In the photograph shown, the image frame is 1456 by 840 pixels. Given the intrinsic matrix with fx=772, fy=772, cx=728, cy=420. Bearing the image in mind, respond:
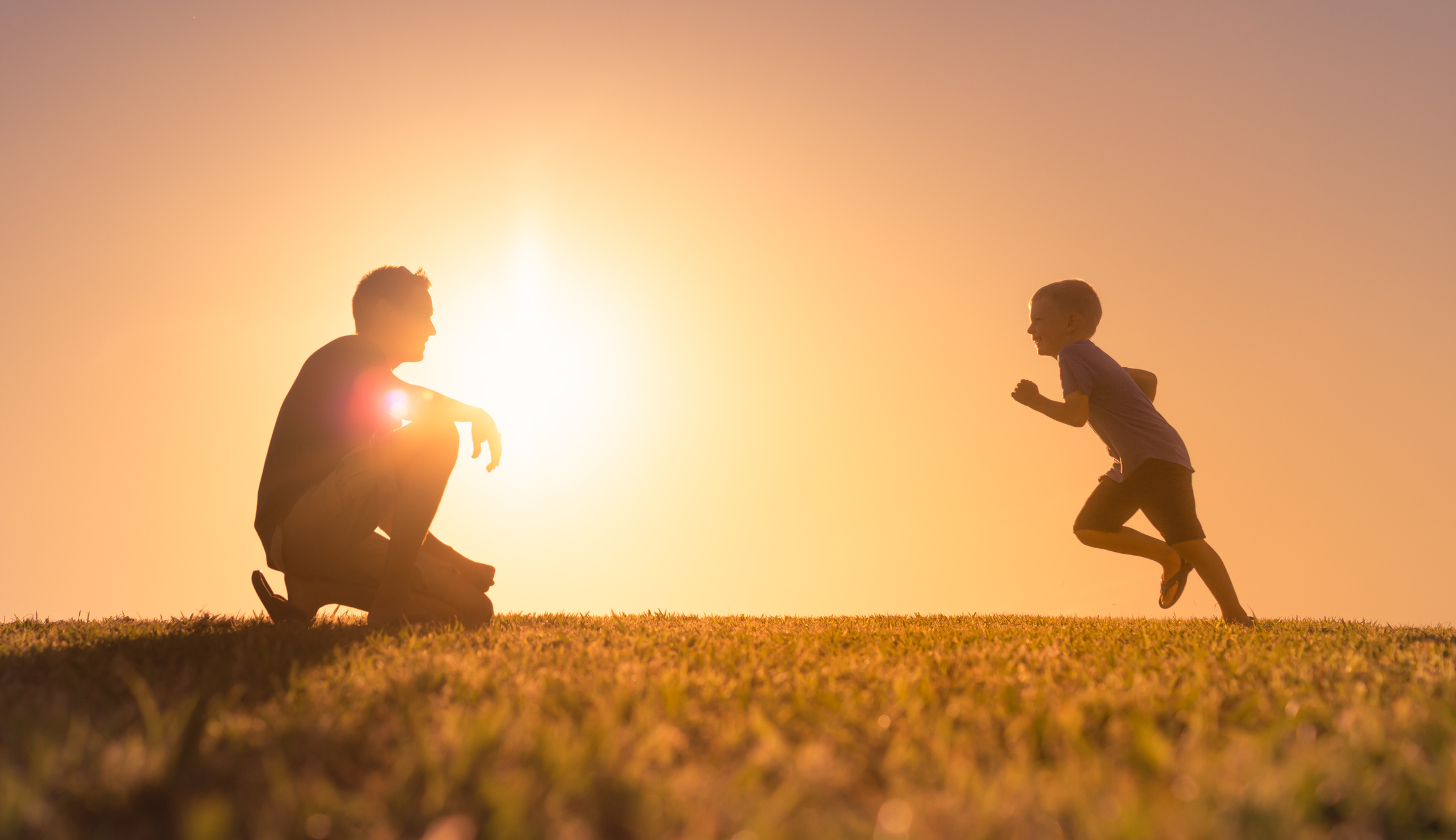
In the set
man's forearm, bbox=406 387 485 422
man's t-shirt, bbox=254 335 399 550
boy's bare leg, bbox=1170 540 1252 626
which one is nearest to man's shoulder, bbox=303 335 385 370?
man's t-shirt, bbox=254 335 399 550

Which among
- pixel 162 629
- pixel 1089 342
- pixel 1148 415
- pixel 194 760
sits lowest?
pixel 162 629

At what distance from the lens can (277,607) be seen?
4562 millimetres

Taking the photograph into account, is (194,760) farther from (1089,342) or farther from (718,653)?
(1089,342)

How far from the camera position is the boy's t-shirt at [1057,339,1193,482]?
5.63 metres

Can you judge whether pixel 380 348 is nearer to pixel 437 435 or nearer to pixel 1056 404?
pixel 437 435

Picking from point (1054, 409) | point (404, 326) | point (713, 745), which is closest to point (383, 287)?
point (404, 326)

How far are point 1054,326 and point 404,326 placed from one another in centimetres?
478

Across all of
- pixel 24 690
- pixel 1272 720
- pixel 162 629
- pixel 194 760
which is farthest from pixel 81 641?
pixel 1272 720

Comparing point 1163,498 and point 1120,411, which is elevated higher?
point 1120,411

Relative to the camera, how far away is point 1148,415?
5734mm

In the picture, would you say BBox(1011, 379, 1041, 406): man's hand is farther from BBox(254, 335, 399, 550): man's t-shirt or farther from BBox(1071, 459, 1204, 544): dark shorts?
BBox(254, 335, 399, 550): man's t-shirt

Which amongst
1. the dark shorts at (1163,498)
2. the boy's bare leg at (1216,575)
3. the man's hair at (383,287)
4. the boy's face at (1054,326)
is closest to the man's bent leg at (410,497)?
the man's hair at (383,287)

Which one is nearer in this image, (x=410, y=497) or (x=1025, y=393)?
(x=410, y=497)

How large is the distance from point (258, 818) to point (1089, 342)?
6.00 meters
